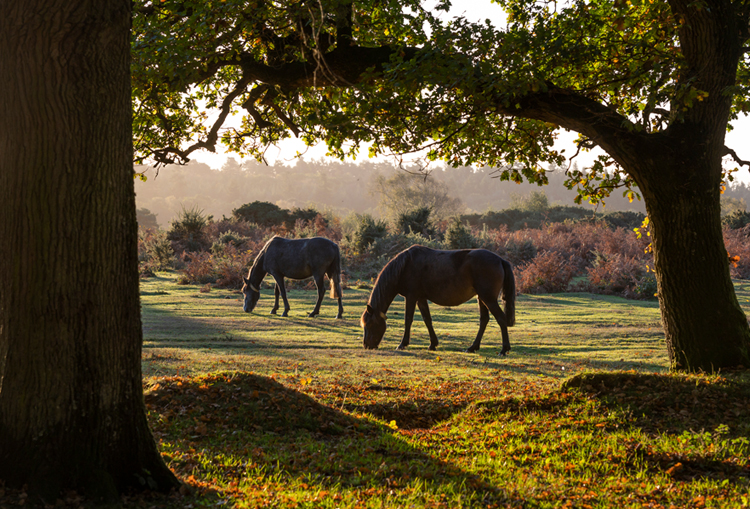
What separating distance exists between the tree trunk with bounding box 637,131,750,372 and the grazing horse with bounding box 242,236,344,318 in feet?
35.3

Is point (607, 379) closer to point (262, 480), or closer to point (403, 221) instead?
point (262, 480)

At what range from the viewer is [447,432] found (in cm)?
567

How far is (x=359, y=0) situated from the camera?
280 inches

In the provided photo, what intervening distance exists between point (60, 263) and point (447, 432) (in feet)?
12.3

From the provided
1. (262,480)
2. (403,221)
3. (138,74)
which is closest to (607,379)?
(262,480)

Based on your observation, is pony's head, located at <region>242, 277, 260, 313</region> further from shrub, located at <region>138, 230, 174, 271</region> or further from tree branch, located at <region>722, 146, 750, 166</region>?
shrub, located at <region>138, 230, 174, 271</region>

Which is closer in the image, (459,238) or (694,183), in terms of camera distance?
(694,183)

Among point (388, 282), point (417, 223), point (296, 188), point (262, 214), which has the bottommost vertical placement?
point (388, 282)

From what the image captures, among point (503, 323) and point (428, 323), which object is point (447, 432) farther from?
point (428, 323)

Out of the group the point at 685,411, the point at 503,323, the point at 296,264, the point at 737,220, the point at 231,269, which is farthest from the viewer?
the point at 737,220

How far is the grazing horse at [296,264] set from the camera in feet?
55.7

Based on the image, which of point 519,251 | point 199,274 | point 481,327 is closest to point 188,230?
point 199,274

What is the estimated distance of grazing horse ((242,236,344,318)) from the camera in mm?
16969

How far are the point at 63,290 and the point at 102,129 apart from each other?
1.03 m
